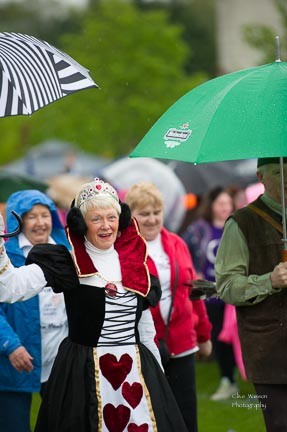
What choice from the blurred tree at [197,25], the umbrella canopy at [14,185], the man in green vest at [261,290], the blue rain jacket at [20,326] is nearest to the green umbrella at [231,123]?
the man in green vest at [261,290]

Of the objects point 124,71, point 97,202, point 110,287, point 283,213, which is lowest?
point 110,287

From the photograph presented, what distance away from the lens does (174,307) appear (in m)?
7.08

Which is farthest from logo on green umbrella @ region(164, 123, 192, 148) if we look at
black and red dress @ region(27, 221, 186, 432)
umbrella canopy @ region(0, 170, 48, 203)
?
umbrella canopy @ region(0, 170, 48, 203)

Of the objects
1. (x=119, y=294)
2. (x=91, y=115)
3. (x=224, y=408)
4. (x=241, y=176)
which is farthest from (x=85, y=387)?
(x=91, y=115)

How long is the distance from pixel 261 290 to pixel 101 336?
918 mm

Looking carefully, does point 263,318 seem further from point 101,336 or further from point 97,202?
point 97,202

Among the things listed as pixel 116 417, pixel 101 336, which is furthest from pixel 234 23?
pixel 116 417

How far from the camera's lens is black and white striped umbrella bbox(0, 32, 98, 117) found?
17.2ft

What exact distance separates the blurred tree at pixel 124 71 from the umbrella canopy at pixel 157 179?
37.3 feet

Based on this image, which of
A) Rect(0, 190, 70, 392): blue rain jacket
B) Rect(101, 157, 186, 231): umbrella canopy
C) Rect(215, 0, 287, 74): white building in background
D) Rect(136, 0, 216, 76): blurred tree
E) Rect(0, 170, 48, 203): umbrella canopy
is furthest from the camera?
Rect(136, 0, 216, 76): blurred tree

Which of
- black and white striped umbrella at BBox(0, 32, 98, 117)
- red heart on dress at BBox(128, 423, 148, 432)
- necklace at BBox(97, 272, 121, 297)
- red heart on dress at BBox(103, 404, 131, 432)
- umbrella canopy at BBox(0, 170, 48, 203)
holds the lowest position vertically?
red heart on dress at BBox(128, 423, 148, 432)

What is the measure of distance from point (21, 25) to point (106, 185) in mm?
54850

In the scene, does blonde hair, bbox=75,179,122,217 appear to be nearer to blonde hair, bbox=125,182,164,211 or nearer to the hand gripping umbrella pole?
the hand gripping umbrella pole

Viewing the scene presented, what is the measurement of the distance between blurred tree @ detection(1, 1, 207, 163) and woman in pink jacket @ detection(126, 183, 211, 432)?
61.5 feet
